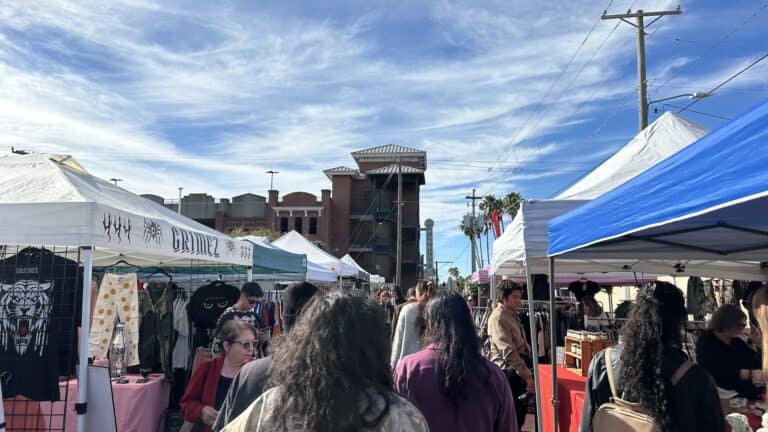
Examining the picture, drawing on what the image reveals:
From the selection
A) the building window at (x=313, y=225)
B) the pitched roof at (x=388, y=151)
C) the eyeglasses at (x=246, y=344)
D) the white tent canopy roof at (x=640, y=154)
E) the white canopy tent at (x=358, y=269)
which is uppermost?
the pitched roof at (x=388, y=151)

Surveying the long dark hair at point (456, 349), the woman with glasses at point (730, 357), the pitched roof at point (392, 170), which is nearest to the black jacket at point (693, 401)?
the long dark hair at point (456, 349)

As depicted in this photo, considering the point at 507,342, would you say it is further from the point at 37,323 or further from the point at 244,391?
the point at 37,323

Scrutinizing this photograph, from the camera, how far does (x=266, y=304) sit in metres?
11.1

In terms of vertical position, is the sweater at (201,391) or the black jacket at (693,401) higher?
the black jacket at (693,401)

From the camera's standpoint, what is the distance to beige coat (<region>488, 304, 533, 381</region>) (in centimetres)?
523

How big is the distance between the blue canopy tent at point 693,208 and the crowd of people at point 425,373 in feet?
1.55

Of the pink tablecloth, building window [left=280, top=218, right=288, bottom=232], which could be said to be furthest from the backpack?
building window [left=280, top=218, right=288, bottom=232]

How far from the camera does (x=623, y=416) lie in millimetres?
2469

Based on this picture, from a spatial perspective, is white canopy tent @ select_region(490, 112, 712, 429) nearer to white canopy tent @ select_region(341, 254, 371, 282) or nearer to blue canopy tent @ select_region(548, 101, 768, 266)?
blue canopy tent @ select_region(548, 101, 768, 266)

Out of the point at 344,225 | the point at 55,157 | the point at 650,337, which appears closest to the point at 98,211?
the point at 55,157

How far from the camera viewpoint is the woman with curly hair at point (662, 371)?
2.36 m

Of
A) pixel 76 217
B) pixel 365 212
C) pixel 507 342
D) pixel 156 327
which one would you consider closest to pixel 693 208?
pixel 507 342

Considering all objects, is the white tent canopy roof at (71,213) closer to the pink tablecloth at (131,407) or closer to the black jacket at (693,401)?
the pink tablecloth at (131,407)

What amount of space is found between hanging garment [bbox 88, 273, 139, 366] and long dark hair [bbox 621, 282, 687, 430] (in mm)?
5246
